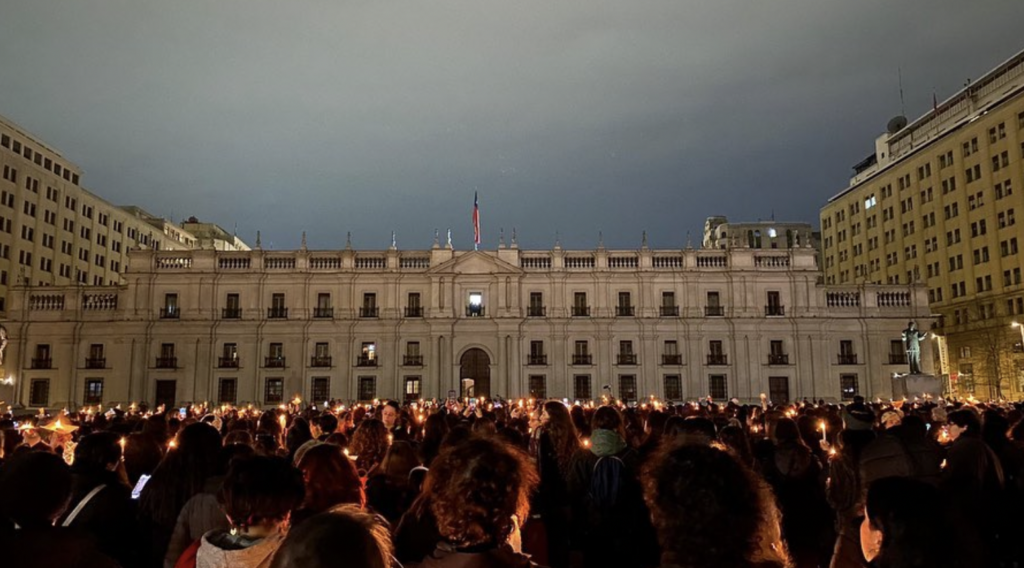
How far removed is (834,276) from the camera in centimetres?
8150

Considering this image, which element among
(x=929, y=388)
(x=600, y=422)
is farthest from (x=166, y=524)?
(x=929, y=388)

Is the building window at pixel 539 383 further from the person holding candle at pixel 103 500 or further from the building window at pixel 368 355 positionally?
the person holding candle at pixel 103 500

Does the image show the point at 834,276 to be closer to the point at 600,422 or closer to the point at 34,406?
the point at 34,406

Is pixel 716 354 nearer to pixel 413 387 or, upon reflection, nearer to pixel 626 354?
pixel 626 354

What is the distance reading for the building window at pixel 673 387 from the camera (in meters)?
47.6

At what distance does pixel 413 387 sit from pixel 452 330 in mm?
4529

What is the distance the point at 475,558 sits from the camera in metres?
3.20

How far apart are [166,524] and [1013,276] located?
61.2m

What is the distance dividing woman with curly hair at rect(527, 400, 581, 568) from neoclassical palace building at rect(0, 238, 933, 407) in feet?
128

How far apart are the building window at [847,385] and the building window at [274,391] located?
120 ft

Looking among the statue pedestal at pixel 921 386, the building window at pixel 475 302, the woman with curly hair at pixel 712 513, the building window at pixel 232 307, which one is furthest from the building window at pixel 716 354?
the woman with curly hair at pixel 712 513

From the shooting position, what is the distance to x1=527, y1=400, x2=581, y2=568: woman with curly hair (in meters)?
7.61

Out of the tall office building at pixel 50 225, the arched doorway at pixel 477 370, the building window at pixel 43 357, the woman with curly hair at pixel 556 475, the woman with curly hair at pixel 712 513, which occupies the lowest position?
the woman with curly hair at pixel 556 475

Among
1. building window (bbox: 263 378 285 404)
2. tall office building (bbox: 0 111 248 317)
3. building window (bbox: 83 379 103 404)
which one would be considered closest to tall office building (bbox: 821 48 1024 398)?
building window (bbox: 263 378 285 404)
